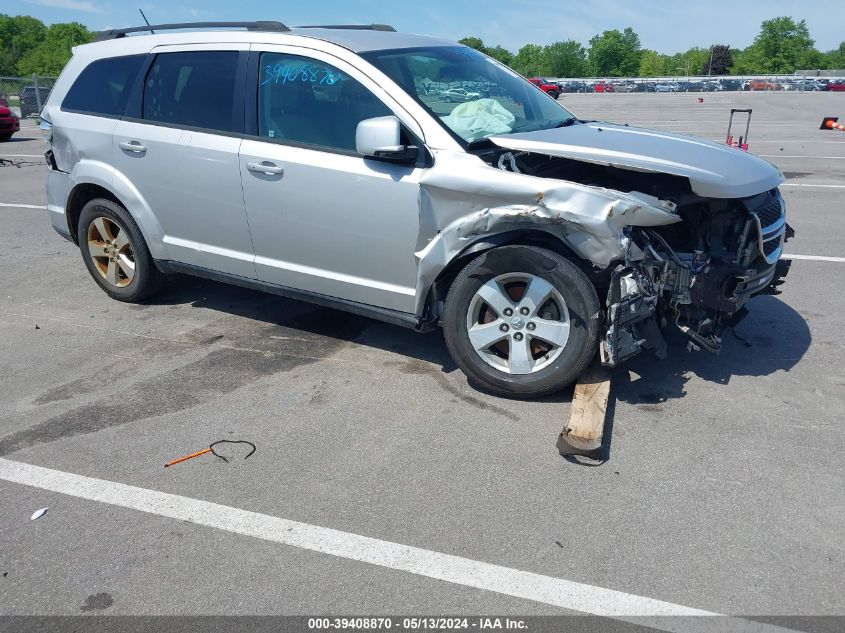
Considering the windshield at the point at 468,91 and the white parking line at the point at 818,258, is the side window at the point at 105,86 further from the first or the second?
the white parking line at the point at 818,258

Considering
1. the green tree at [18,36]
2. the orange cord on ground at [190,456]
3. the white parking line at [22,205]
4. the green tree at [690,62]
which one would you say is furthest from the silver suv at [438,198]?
the green tree at [690,62]

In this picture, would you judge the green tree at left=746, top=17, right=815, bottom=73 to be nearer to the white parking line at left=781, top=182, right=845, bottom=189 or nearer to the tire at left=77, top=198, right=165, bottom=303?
the white parking line at left=781, top=182, right=845, bottom=189

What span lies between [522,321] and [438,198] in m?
0.83

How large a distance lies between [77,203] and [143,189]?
1.00m

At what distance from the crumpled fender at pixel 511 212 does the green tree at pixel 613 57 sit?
153m

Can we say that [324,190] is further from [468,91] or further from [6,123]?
[6,123]

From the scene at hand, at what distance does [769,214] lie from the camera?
4.30m

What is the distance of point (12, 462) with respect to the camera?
3727mm

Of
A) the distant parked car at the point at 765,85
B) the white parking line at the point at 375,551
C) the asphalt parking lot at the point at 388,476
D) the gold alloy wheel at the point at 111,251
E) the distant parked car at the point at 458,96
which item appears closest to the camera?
the white parking line at the point at 375,551

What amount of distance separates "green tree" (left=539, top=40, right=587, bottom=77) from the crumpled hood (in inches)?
5817

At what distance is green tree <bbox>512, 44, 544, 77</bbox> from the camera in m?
147

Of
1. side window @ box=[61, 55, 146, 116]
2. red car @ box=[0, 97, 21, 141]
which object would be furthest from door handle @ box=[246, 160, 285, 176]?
red car @ box=[0, 97, 21, 141]

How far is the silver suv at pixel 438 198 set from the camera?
13.0 feet

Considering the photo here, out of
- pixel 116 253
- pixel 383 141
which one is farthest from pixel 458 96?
pixel 116 253
